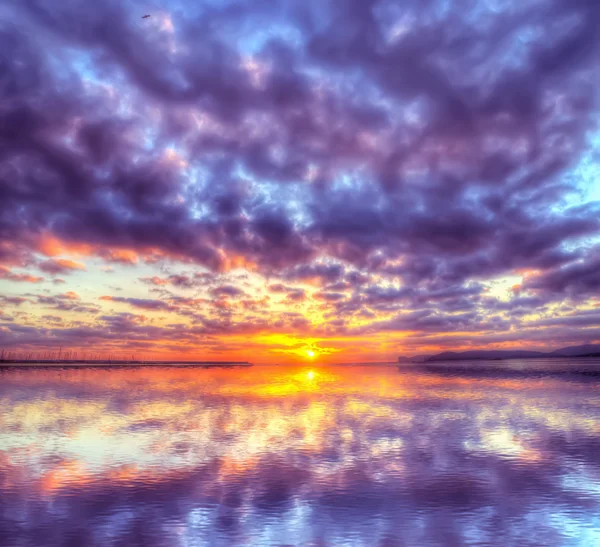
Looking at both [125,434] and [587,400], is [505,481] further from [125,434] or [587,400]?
[587,400]

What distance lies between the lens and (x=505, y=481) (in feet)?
55.3

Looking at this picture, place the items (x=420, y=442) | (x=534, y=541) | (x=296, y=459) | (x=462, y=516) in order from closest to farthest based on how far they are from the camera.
Result: 1. (x=534, y=541)
2. (x=462, y=516)
3. (x=296, y=459)
4. (x=420, y=442)

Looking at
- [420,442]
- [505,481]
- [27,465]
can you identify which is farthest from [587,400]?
[27,465]

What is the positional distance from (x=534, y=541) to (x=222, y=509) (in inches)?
314

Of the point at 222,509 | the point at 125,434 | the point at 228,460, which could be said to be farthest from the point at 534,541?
the point at 125,434

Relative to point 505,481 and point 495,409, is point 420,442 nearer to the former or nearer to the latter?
point 505,481

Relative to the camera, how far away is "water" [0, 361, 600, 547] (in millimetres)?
11945

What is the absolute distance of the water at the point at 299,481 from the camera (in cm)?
1195

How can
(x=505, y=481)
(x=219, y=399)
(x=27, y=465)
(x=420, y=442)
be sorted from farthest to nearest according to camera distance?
(x=219, y=399)
(x=420, y=442)
(x=27, y=465)
(x=505, y=481)

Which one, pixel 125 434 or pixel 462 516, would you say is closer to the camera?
pixel 462 516

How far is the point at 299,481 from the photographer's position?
16.7 metres

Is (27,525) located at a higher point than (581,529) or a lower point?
higher

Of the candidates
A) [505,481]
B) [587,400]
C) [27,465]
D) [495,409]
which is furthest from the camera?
[587,400]

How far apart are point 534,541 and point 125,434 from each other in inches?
808
